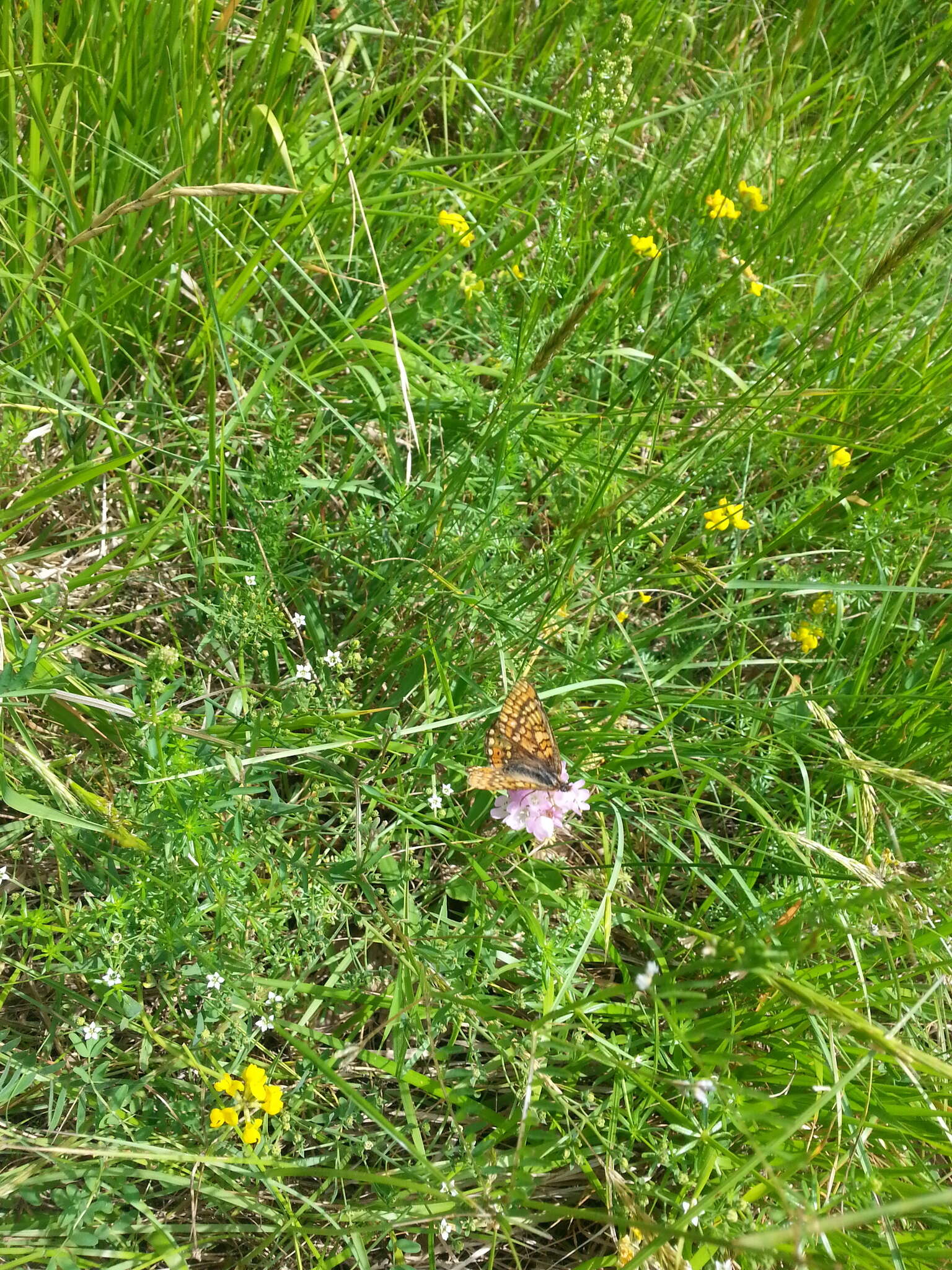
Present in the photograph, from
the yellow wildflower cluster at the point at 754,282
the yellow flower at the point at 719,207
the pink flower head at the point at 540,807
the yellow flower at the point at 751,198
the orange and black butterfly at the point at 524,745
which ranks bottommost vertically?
the pink flower head at the point at 540,807

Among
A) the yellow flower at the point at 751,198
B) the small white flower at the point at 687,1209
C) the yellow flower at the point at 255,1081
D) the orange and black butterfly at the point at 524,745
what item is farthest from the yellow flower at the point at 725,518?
the yellow flower at the point at 255,1081

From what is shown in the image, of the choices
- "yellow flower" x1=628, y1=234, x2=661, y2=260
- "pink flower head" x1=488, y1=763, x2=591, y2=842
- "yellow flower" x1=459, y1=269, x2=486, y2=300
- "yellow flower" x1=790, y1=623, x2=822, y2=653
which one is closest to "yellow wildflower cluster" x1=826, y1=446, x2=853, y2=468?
"yellow flower" x1=790, y1=623, x2=822, y2=653

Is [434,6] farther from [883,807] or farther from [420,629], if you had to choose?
[883,807]

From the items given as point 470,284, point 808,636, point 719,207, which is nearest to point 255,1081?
point 808,636

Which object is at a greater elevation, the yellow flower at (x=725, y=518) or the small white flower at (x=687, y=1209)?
the yellow flower at (x=725, y=518)

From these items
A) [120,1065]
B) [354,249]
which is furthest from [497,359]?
[120,1065]

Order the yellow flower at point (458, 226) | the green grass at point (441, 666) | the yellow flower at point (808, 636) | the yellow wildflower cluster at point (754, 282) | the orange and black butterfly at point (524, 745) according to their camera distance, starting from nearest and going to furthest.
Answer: the green grass at point (441, 666)
the orange and black butterfly at point (524, 745)
the yellow flower at point (808, 636)
the yellow flower at point (458, 226)
the yellow wildflower cluster at point (754, 282)

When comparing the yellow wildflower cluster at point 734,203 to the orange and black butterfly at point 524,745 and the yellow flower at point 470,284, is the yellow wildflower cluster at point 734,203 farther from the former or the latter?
the orange and black butterfly at point 524,745
